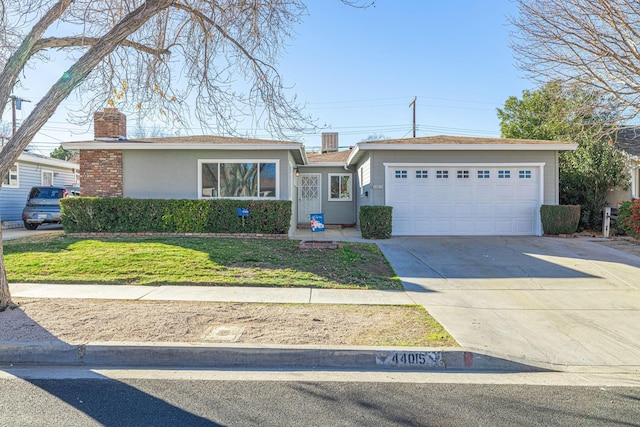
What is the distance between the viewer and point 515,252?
11.1m

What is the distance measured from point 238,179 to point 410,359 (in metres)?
10.7

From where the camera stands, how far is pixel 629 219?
1309 centimetres

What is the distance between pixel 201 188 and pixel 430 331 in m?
10.7

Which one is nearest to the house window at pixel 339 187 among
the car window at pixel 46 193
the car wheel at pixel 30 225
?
the car window at pixel 46 193

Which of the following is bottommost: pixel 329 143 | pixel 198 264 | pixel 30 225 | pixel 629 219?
pixel 198 264

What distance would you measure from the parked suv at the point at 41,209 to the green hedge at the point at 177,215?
4953mm

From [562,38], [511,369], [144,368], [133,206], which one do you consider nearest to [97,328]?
[144,368]

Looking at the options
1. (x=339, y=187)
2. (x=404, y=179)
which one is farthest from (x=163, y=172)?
(x=404, y=179)

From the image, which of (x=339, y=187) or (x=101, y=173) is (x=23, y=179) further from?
(x=339, y=187)

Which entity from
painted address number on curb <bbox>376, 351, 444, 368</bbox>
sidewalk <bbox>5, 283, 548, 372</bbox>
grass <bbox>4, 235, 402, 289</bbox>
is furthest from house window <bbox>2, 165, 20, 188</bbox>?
painted address number on curb <bbox>376, 351, 444, 368</bbox>

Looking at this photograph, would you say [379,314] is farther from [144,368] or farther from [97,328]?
[97,328]

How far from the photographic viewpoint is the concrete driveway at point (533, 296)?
4.82m

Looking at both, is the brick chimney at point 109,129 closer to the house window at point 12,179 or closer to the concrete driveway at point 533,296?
the house window at point 12,179

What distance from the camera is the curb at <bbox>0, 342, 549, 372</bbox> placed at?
445cm
